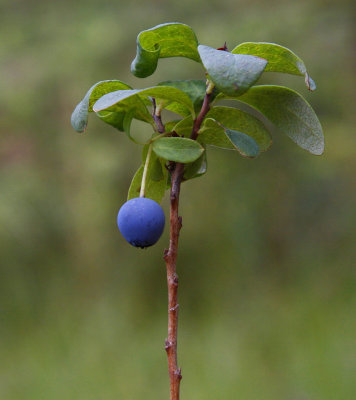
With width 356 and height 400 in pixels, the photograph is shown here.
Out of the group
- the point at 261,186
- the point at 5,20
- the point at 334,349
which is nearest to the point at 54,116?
the point at 5,20

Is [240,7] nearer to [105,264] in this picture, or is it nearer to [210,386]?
[105,264]

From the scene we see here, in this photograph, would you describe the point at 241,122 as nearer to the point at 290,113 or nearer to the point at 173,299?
the point at 290,113

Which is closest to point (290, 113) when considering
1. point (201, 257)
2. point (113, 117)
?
point (113, 117)

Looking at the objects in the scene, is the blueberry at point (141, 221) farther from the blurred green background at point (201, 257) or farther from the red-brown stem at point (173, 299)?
the blurred green background at point (201, 257)

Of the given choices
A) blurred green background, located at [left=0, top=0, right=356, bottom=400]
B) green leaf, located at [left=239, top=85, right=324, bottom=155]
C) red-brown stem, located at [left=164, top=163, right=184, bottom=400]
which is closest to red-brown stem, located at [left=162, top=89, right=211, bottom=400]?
red-brown stem, located at [left=164, top=163, right=184, bottom=400]

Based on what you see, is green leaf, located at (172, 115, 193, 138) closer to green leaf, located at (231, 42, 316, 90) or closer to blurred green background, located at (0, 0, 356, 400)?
green leaf, located at (231, 42, 316, 90)

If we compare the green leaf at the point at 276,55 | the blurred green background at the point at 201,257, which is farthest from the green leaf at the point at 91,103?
the blurred green background at the point at 201,257
